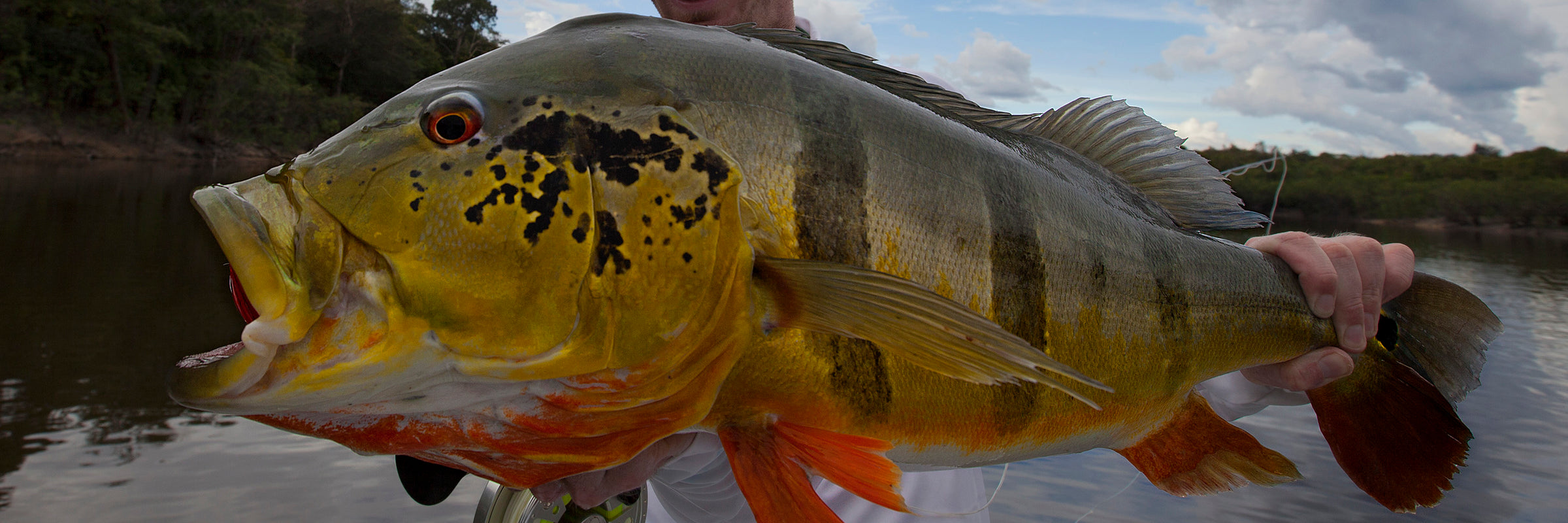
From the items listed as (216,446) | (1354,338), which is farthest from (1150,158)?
(216,446)

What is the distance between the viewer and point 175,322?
15328 mm

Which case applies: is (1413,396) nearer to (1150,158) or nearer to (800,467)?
(1150,158)

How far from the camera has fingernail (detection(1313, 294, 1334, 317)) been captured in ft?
6.55

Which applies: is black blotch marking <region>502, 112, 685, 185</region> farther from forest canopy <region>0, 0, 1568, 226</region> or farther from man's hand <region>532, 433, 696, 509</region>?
forest canopy <region>0, 0, 1568, 226</region>

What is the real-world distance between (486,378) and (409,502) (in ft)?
32.1

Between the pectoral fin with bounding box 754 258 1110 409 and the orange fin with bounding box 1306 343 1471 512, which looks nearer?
the pectoral fin with bounding box 754 258 1110 409

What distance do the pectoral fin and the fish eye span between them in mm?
458

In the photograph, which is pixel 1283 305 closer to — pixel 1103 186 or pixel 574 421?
pixel 1103 186

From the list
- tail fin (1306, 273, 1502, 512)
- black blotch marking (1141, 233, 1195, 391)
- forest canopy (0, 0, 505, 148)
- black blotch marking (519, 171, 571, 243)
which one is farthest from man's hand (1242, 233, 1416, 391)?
forest canopy (0, 0, 505, 148)

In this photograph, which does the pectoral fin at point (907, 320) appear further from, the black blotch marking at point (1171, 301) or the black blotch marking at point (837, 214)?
the black blotch marking at point (1171, 301)

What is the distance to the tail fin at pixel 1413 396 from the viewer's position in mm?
2100

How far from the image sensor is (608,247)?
1.19m

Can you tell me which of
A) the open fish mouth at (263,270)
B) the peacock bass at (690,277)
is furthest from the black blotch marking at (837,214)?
the open fish mouth at (263,270)

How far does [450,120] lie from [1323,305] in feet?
6.31
